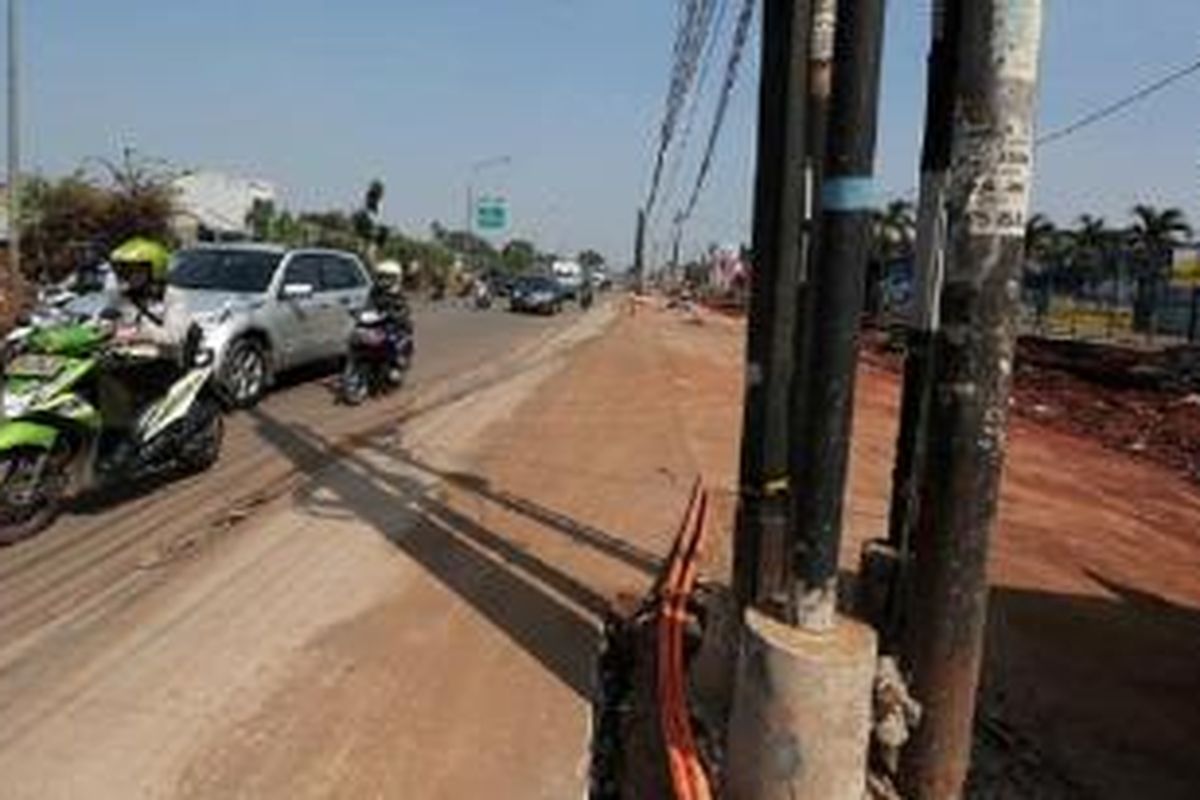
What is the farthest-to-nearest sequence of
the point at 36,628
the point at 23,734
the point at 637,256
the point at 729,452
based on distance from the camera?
the point at 637,256
the point at 729,452
the point at 36,628
the point at 23,734

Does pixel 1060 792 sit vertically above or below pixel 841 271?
below

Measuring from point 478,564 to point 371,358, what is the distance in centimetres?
936

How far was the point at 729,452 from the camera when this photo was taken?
603 inches

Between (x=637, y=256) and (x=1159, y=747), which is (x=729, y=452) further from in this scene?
(x=637, y=256)

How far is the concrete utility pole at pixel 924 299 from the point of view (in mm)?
6387

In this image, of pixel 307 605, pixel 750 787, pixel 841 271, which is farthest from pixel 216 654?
pixel 841 271

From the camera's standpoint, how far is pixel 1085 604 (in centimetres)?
962

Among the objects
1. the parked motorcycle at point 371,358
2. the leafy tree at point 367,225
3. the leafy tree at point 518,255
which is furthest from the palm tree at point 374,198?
the leafy tree at point 518,255

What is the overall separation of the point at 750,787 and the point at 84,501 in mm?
6816

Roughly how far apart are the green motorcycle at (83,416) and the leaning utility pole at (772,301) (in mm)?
4746

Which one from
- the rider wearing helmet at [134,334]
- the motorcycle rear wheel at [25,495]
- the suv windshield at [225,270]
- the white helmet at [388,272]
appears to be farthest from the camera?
the white helmet at [388,272]

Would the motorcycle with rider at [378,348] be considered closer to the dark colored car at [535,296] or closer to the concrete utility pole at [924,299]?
the concrete utility pole at [924,299]

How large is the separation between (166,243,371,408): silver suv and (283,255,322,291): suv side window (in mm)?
12

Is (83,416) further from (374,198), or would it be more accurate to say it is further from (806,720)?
(374,198)
